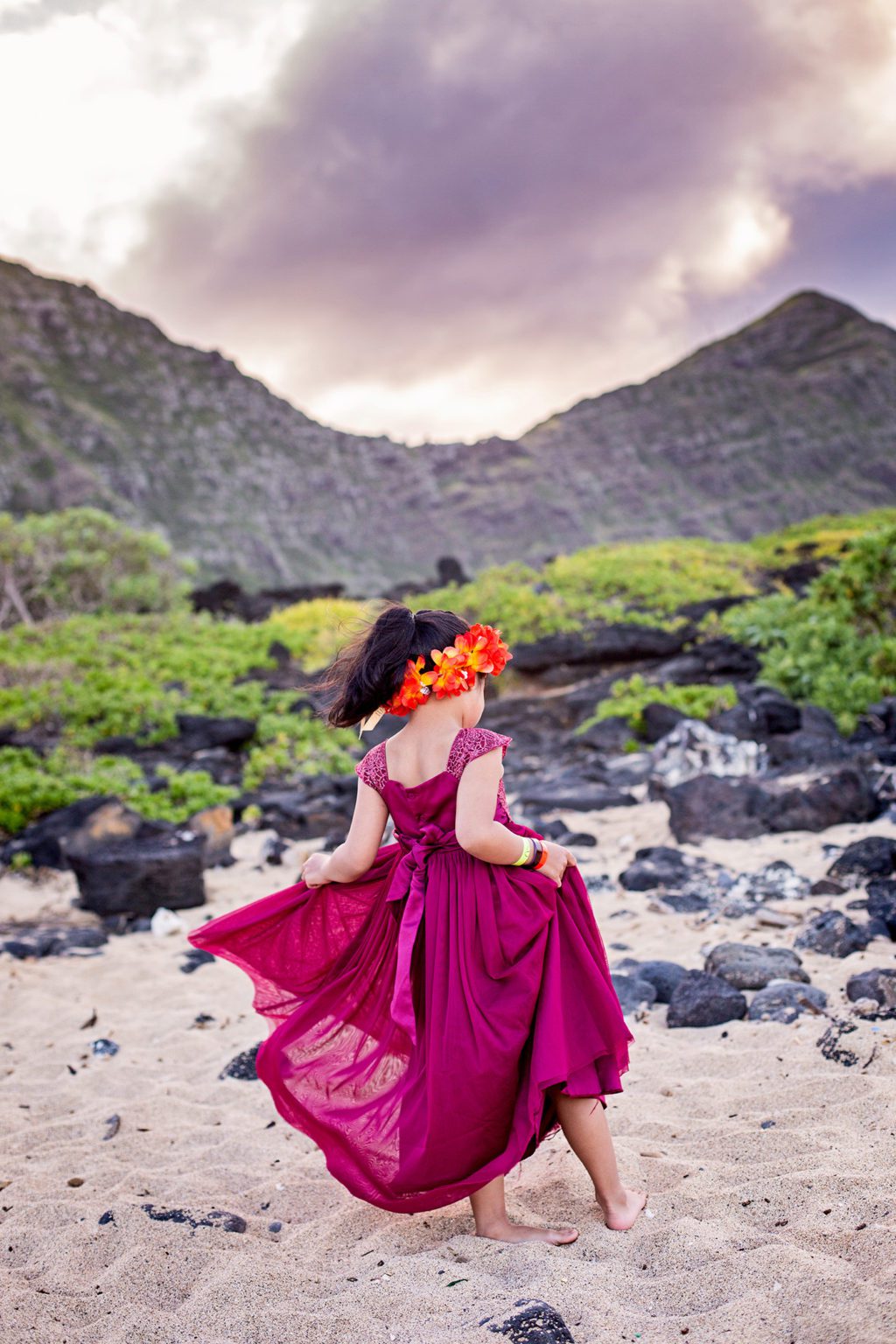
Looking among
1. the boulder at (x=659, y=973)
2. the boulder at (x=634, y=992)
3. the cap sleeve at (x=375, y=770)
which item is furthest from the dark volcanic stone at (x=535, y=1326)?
the boulder at (x=659, y=973)

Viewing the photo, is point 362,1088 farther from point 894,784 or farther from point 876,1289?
point 894,784

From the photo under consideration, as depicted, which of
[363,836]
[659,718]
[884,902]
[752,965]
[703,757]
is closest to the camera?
[363,836]

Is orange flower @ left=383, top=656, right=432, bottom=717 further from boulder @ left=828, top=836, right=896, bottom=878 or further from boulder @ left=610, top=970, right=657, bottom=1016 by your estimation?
boulder @ left=828, top=836, right=896, bottom=878

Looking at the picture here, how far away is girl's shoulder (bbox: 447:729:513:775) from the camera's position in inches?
A: 100

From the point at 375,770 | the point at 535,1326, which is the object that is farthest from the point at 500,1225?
the point at 375,770

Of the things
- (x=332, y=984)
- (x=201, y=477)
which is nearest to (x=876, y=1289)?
(x=332, y=984)

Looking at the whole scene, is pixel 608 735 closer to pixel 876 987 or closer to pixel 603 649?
pixel 603 649

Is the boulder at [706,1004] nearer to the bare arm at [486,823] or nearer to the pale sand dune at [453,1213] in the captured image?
the pale sand dune at [453,1213]

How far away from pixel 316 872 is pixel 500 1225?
1092mm

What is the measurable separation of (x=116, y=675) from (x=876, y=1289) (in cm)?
1356

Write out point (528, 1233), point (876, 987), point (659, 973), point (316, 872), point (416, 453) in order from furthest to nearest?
1. point (416, 453)
2. point (659, 973)
3. point (876, 987)
4. point (316, 872)
5. point (528, 1233)

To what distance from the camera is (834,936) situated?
14.4 ft

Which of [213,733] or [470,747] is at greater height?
[470,747]

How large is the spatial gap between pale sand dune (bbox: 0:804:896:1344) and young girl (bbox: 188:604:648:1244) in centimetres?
21
